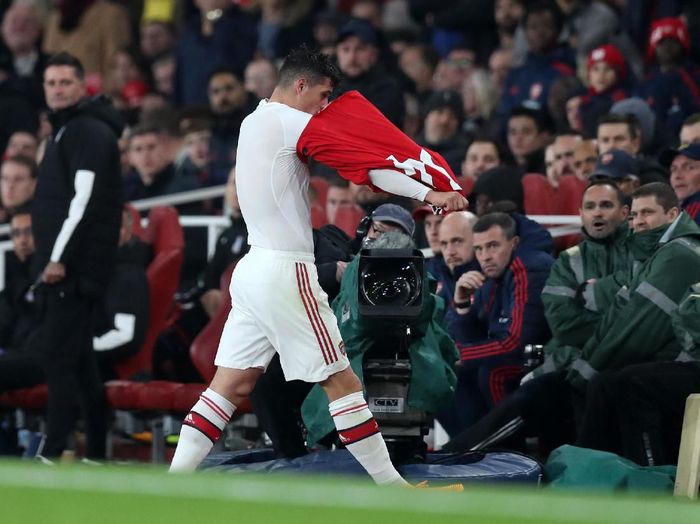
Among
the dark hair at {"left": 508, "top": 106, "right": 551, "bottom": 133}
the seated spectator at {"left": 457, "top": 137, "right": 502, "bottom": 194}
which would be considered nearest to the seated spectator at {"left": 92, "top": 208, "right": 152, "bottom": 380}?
the seated spectator at {"left": 457, "top": 137, "right": 502, "bottom": 194}

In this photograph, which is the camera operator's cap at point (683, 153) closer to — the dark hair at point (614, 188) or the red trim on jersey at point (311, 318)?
the dark hair at point (614, 188)

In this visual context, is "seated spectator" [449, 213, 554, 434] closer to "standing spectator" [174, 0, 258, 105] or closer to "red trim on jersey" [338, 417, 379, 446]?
"red trim on jersey" [338, 417, 379, 446]

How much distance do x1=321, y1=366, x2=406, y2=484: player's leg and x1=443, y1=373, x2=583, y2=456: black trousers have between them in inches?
54.1

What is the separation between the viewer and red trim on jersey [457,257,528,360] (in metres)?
7.89

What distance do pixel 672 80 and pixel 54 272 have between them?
440cm

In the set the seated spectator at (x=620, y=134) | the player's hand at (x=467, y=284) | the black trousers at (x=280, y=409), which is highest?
the seated spectator at (x=620, y=134)

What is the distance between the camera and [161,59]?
15133 millimetres

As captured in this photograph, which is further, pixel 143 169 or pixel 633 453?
pixel 143 169

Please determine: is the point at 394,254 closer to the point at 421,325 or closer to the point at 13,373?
the point at 421,325

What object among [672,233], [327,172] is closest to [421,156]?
[672,233]

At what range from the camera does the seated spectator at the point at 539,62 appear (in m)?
11.6

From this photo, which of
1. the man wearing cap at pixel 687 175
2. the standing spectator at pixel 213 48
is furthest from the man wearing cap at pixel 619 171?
the standing spectator at pixel 213 48

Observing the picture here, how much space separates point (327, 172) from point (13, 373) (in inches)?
115

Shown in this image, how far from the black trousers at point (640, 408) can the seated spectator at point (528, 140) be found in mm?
3752
